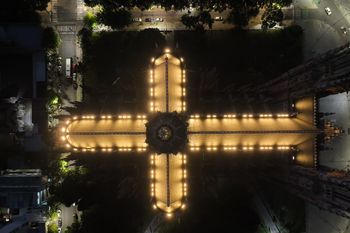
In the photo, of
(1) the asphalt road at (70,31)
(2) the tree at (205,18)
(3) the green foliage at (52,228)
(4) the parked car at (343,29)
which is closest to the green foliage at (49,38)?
(1) the asphalt road at (70,31)

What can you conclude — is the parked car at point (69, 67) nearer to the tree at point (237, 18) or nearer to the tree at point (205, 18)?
the tree at point (205, 18)

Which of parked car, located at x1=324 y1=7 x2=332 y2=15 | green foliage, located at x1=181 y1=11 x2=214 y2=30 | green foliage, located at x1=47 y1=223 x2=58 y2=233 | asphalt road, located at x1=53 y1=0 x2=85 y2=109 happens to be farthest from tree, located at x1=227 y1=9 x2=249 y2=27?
green foliage, located at x1=47 y1=223 x2=58 y2=233

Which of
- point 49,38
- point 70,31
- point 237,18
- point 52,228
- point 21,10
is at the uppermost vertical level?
point 21,10

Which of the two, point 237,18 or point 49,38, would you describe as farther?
point 49,38

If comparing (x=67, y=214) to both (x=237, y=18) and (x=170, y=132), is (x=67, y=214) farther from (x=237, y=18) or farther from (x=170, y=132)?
(x=237, y=18)

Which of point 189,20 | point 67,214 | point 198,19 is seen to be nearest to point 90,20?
point 189,20

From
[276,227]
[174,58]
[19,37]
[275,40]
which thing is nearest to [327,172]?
[174,58]
